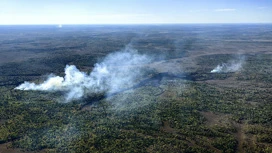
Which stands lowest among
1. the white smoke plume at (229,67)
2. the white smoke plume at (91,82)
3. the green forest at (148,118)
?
the green forest at (148,118)

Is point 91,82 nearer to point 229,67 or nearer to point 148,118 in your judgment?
point 148,118

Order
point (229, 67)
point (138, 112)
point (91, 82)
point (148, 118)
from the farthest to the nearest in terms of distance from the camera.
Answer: point (229, 67), point (91, 82), point (138, 112), point (148, 118)

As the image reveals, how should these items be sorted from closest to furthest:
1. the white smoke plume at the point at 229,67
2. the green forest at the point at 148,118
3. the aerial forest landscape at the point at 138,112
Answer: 1. the green forest at the point at 148,118
2. the aerial forest landscape at the point at 138,112
3. the white smoke plume at the point at 229,67

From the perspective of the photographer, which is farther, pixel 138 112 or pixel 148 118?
pixel 138 112

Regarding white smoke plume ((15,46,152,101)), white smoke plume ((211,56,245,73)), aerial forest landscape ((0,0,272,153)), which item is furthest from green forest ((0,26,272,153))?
white smoke plume ((211,56,245,73))

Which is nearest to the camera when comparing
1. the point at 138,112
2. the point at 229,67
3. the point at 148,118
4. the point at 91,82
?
the point at 148,118

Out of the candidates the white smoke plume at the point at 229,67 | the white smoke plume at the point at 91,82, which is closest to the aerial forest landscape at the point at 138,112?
the white smoke plume at the point at 91,82

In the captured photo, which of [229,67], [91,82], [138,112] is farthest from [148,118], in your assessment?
[229,67]

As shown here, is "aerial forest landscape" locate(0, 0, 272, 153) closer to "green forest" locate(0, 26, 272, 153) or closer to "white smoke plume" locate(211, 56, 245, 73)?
"green forest" locate(0, 26, 272, 153)

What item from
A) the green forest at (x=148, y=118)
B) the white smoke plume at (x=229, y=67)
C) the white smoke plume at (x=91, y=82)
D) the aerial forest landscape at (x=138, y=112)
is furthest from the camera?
the white smoke plume at (x=229, y=67)

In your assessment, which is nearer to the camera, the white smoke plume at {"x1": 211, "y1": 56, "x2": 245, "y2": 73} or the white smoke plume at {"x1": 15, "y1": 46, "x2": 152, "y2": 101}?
the white smoke plume at {"x1": 15, "y1": 46, "x2": 152, "y2": 101}

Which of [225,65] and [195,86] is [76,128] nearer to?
[195,86]

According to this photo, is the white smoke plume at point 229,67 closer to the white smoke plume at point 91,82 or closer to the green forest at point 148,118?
the green forest at point 148,118
